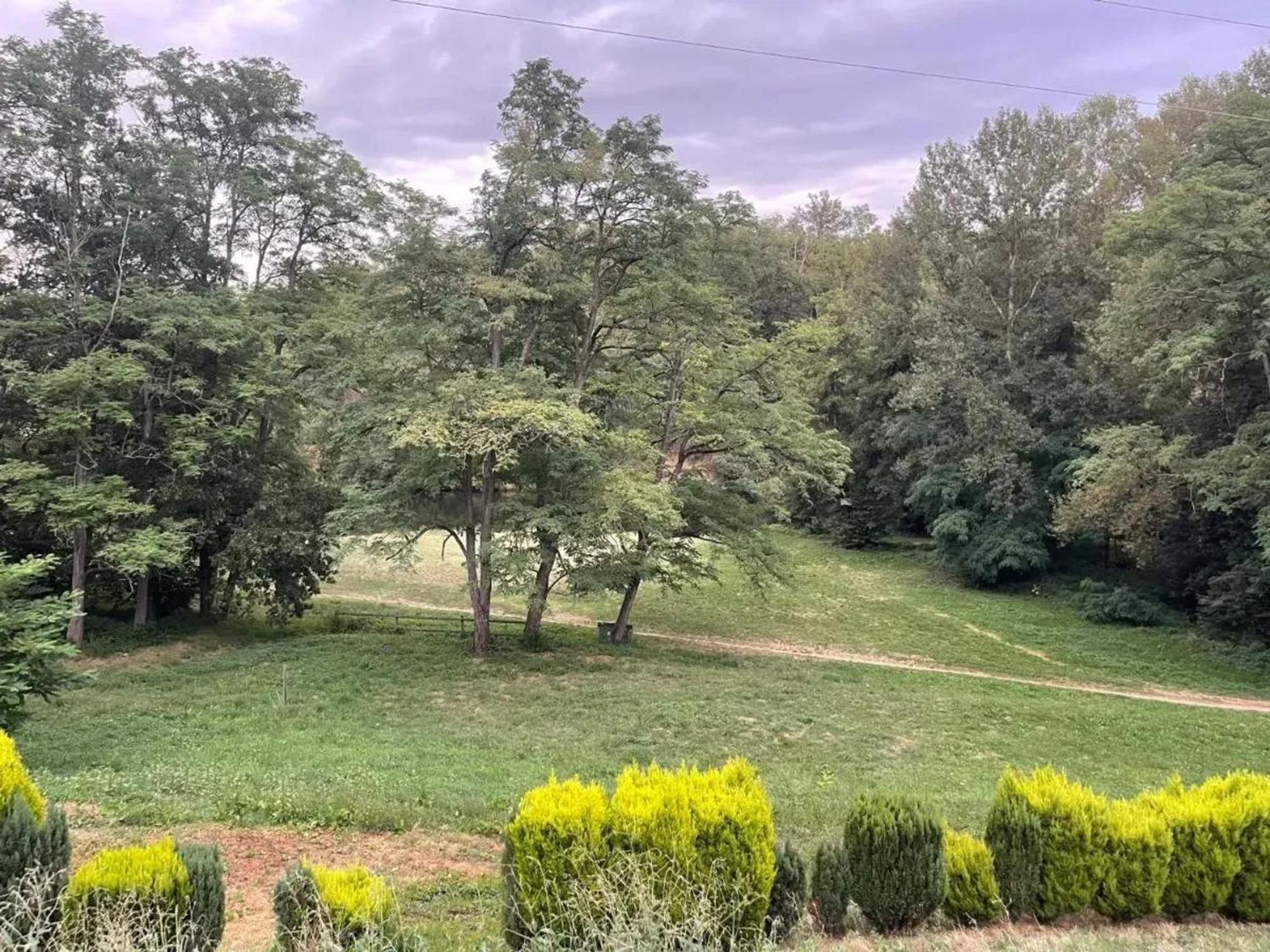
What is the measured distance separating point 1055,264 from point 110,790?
32.7m

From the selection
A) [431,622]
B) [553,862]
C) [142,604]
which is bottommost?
[431,622]

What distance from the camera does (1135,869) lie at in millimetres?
5102

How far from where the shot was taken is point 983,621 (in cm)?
2430

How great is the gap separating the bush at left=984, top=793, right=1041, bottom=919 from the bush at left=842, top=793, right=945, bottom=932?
0.51m

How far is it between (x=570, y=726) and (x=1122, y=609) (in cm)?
2019

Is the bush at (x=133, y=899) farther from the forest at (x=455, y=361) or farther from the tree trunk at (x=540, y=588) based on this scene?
the tree trunk at (x=540, y=588)

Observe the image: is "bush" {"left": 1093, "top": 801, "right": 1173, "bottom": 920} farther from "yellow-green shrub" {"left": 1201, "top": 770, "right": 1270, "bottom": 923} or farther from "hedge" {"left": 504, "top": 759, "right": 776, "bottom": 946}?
"hedge" {"left": 504, "top": 759, "right": 776, "bottom": 946}

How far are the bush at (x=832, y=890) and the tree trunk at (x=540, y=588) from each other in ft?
36.0

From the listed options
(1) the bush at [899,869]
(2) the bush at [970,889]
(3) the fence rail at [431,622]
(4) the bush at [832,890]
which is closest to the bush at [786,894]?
(4) the bush at [832,890]

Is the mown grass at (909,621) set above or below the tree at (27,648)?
below

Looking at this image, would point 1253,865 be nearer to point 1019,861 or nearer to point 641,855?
point 1019,861

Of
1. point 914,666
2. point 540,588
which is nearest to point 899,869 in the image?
point 540,588

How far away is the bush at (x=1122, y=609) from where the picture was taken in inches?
941

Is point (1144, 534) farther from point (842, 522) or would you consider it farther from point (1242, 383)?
point (842, 522)
